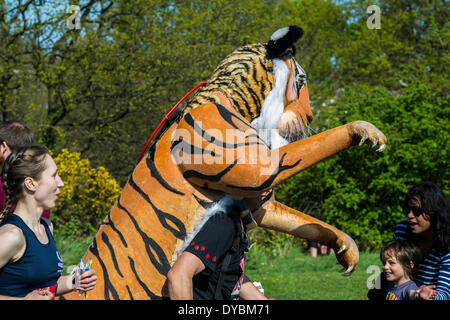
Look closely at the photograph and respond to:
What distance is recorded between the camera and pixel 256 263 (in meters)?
8.59

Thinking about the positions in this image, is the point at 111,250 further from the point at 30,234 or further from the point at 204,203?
the point at 204,203

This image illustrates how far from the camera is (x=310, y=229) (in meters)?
2.78

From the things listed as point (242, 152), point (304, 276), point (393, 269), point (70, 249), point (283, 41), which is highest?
point (283, 41)

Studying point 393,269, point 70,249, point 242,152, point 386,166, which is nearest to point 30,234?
point 242,152

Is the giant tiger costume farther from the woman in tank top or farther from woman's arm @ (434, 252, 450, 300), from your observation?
woman's arm @ (434, 252, 450, 300)

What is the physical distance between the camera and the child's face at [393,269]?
11.2 ft

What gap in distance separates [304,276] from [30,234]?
621 centimetres

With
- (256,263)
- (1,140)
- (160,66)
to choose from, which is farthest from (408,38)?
(1,140)

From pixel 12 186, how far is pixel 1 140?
117 cm

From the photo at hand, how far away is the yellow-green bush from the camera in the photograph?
30.6ft

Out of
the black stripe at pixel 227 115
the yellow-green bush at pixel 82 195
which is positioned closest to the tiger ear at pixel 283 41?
the black stripe at pixel 227 115

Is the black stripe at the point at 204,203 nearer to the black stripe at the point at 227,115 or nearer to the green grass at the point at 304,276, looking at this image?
the black stripe at the point at 227,115

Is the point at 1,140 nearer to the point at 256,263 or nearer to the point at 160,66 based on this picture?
the point at 256,263

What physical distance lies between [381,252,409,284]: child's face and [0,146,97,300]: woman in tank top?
2059 millimetres
